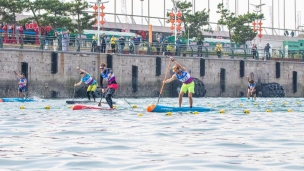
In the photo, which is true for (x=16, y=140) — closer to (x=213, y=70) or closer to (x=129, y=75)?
(x=129, y=75)

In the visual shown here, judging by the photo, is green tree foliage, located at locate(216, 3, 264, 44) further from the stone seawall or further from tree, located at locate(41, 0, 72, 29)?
tree, located at locate(41, 0, 72, 29)

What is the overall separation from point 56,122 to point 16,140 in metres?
5.50

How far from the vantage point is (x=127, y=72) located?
157 feet

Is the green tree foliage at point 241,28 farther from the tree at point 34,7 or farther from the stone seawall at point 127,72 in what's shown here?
the tree at point 34,7

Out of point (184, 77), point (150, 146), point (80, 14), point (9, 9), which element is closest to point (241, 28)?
point (80, 14)

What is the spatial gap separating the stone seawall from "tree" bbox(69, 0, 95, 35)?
38.3 feet

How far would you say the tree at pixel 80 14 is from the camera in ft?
195

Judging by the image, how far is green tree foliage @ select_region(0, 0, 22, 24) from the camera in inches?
2129

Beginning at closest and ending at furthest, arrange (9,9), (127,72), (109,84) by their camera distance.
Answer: (109,84) < (127,72) < (9,9)

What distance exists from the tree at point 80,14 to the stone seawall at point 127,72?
1168 cm

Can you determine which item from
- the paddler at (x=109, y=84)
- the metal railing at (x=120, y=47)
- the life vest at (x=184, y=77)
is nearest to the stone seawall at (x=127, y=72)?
the metal railing at (x=120, y=47)

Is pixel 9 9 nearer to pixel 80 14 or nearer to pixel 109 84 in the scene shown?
pixel 80 14

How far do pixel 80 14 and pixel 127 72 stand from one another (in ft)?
47.8

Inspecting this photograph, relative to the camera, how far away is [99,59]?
46.4m
